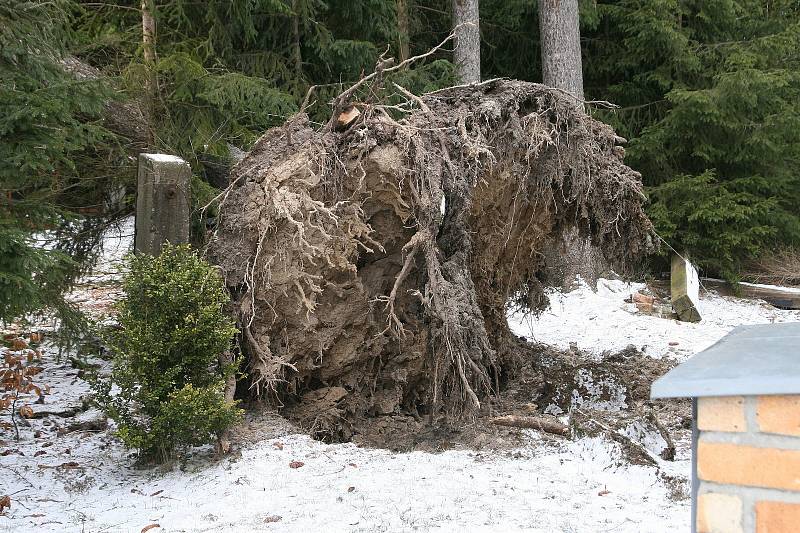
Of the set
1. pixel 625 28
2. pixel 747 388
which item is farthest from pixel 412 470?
pixel 625 28

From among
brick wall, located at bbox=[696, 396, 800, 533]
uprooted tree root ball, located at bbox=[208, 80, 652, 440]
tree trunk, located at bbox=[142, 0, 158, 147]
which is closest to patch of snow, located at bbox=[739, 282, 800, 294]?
uprooted tree root ball, located at bbox=[208, 80, 652, 440]

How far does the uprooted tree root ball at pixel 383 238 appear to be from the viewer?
6891 millimetres

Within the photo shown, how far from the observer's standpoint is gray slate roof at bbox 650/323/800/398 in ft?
7.84

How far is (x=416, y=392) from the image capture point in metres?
7.76

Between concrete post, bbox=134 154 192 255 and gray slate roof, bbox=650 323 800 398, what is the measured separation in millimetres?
4929

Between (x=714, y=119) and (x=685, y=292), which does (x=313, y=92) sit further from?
(x=714, y=119)

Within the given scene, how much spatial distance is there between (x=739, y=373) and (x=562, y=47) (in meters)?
12.3

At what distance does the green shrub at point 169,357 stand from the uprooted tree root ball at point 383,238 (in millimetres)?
894

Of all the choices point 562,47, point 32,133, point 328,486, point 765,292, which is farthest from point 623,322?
point 32,133

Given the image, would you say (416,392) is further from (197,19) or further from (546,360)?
(197,19)

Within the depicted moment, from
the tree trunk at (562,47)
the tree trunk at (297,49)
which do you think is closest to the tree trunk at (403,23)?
the tree trunk at (297,49)

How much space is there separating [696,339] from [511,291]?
307cm

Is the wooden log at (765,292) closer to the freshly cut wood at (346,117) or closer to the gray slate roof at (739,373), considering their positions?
the freshly cut wood at (346,117)

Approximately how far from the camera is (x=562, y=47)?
1383cm
